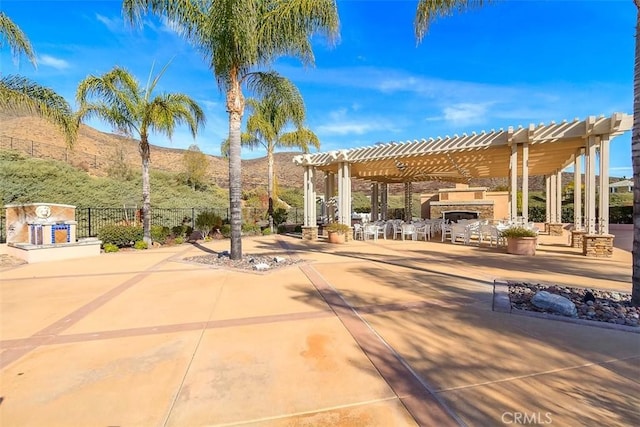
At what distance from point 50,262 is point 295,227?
1140 centimetres

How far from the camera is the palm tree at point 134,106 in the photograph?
10.9 metres

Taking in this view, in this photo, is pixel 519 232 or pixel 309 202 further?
pixel 309 202

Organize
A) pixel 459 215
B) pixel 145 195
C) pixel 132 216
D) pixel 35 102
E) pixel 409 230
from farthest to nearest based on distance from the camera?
pixel 459 215 → pixel 132 216 → pixel 409 230 → pixel 145 195 → pixel 35 102

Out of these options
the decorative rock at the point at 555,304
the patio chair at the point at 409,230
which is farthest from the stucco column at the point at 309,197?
the decorative rock at the point at 555,304

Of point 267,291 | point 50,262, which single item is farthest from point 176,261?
point 267,291

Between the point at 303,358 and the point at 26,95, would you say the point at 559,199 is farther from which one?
the point at 26,95

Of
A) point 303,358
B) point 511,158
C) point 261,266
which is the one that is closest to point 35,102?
point 261,266

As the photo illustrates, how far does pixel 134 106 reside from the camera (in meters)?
11.4

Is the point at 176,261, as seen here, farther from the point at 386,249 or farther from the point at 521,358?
the point at 521,358

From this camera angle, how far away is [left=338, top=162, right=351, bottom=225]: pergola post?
13.3 meters

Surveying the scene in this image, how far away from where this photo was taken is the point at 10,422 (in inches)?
85.9

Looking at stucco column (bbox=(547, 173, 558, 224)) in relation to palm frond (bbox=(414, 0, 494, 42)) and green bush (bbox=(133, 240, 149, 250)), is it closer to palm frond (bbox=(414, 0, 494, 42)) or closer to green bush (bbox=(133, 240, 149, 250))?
palm frond (bbox=(414, 0, 494, 42))

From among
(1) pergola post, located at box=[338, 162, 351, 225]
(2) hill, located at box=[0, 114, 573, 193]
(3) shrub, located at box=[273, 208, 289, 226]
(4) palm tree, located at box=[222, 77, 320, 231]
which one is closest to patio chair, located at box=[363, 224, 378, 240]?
(1) pergola post, located at box=[338, 162, 351, 225]

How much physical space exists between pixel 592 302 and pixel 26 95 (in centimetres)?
1250
